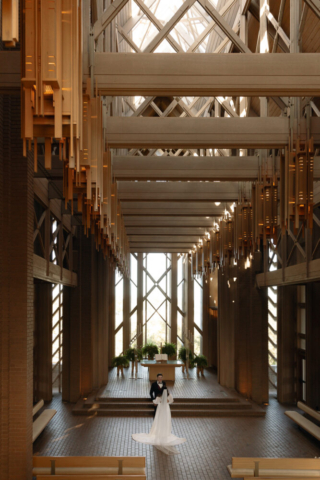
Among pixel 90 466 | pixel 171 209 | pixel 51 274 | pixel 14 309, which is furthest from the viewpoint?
pixel 171 209

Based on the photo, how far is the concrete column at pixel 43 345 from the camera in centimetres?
1786

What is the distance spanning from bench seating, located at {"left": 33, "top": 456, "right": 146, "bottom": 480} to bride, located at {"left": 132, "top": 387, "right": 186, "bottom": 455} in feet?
13.6

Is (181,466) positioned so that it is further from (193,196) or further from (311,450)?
(193,196)

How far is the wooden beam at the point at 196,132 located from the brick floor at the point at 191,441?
659cm

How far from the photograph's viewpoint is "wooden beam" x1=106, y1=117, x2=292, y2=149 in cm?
901

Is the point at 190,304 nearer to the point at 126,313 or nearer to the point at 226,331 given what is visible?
the point at 126,313

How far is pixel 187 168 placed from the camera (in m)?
11.5

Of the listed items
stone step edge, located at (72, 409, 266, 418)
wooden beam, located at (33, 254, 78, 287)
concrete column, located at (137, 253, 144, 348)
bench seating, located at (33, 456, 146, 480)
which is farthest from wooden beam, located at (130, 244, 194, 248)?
bench seating, located at (33, 456, 146, 480)

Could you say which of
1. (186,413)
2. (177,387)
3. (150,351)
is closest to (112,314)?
(150,351)

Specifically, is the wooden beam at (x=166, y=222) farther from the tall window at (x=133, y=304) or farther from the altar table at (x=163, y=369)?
the tall window at (x=133, y=304)

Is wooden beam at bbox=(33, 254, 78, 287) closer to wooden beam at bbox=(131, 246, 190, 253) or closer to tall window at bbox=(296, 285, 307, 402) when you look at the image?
tall window at bbox=(296, 285, 307, 402)

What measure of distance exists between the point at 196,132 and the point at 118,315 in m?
21.8

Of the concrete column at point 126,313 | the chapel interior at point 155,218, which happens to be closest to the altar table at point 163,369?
the chapel interior at point 155,218

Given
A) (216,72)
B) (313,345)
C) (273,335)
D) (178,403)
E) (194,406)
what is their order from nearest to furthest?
(216,72), (313,345), (194,406), (178,403), (273,335)
